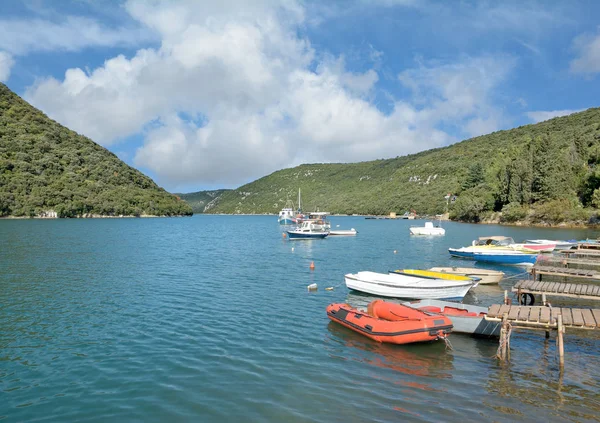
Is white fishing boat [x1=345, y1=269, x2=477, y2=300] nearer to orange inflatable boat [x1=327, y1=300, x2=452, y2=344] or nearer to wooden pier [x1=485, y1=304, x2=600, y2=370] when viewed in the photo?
orange inflatable boat [x1=327, y1=300, x2=452, y2=344]

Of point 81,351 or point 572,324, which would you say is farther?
point 81,351

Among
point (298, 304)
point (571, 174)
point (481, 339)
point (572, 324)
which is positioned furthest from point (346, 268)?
point (571, 174)

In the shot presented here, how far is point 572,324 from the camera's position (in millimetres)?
13750

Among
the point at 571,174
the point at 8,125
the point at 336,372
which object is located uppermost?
the point at 8,125

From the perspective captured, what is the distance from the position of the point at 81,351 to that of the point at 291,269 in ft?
74.4

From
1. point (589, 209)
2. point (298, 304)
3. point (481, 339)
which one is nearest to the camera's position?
point (481, 339)

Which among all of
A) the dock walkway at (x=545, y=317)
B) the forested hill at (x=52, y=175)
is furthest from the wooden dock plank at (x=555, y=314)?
the forested hill at (x=52, y=175)

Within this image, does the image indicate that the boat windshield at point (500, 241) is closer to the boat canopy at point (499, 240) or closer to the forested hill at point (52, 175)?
the boat canopy at point (499, 240)

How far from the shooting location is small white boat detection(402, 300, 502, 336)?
1639cm

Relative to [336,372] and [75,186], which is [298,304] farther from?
[75,186]

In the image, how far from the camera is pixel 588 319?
14016 millimetres

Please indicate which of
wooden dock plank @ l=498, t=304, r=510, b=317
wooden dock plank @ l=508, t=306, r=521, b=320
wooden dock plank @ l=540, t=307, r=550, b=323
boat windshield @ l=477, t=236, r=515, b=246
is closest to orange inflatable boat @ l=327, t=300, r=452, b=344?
wooden dock plank @ l=498, t=304, r=510, b=317

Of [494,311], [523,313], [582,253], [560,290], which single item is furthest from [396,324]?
[582,253]

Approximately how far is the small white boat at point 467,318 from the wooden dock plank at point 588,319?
2744 mm
